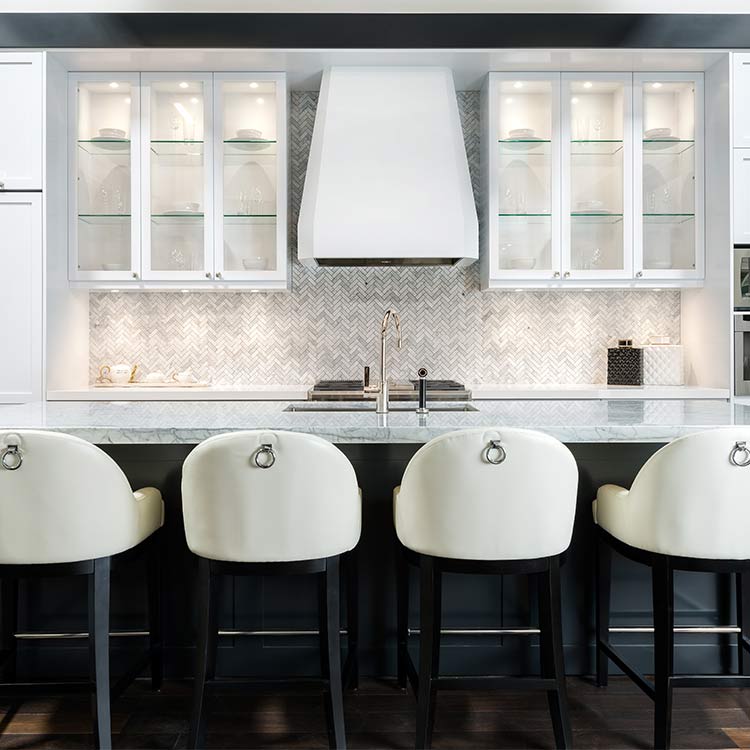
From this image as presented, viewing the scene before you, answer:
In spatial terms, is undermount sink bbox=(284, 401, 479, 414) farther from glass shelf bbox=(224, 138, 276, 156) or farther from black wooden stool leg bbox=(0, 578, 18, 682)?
glass shelf bbox=(224, 138, 276, 156)

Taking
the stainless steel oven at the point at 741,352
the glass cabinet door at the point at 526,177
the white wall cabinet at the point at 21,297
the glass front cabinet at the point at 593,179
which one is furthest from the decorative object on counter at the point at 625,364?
the white wall cabinet at the point at 21,297

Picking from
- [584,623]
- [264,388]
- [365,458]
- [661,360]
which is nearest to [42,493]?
[365,458]

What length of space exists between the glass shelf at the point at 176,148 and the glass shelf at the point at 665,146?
7.82 feet

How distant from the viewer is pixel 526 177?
390 centimetres

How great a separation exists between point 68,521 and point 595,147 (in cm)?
329

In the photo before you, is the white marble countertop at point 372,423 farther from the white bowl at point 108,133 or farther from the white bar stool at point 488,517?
the white bowl at point 108,133

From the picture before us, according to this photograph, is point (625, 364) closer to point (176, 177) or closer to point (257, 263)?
point (257, 263)

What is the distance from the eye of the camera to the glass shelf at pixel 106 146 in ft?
12.6

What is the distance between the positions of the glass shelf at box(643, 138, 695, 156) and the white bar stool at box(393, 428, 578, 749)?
2782mm

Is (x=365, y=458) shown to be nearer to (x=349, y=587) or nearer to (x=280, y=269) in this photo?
(x=349, y=587)

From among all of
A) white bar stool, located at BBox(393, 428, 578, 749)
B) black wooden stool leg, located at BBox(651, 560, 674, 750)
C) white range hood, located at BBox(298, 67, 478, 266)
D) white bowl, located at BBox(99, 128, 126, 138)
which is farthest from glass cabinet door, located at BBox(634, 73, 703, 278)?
white bowl, located at BBox(99, 128, 126, 138)

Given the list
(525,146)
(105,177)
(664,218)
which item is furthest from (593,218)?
(105,177)

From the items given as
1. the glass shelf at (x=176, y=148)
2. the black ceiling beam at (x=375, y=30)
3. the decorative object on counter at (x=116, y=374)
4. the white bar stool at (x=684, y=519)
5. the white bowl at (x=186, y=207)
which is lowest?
the white bar stool at (x=684, y=519)

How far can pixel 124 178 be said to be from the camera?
12.7 feet
